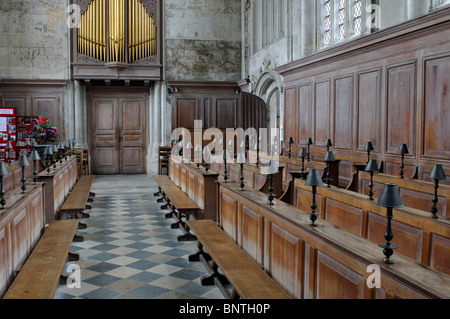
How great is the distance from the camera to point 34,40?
47.0ft

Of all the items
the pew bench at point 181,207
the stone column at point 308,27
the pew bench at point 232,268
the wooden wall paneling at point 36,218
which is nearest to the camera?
the pew bench at point 232,268

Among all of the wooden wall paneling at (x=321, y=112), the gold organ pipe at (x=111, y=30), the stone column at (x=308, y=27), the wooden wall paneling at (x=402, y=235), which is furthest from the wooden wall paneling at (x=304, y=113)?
the gold organ pipe at (x=111, y=30)

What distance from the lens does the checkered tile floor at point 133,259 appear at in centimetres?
451

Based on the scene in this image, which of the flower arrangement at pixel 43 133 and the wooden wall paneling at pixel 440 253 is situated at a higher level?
the flower arrangement at pixel 43 133

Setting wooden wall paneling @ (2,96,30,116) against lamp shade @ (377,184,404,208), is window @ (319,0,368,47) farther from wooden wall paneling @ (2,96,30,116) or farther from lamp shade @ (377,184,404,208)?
wooden wall paneling @ (2,96,30,116)

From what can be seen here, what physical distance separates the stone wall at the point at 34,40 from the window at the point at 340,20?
845 cm

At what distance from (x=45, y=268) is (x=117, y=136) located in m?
12.2

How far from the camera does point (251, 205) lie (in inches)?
172

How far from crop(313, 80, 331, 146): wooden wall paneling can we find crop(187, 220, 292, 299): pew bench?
4.74m

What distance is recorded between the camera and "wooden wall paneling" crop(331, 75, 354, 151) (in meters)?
8.65

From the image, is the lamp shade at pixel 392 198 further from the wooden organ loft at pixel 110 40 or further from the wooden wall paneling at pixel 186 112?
the wooden wall paneling at pixel 186 112

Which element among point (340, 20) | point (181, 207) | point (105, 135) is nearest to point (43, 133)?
point (105, 135)

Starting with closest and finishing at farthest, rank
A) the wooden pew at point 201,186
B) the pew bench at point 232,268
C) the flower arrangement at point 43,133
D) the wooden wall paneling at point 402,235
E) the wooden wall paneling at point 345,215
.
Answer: the pew bench at point 232,268
the wooden wall paneling at point 402,235
the wooden wall paneling at point 345,215
the wooden pew at point 201,186
the flower arrangement at point 43,133
